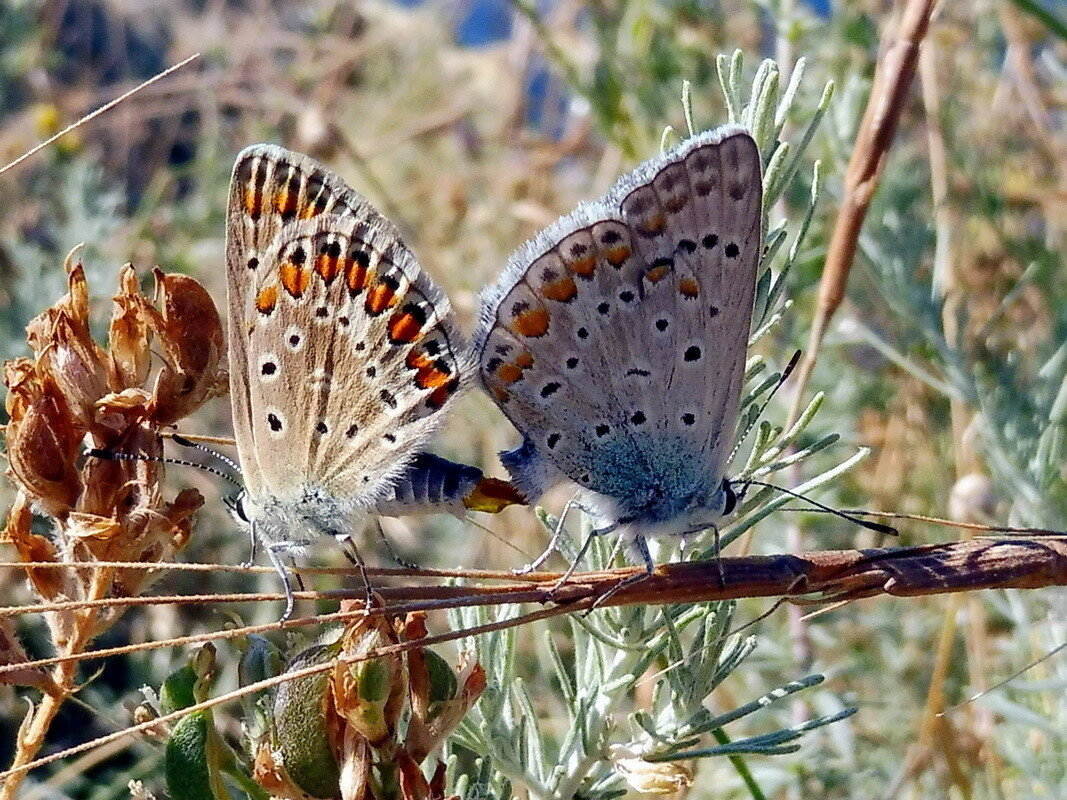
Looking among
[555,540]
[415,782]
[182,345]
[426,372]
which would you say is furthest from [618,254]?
[415,782]

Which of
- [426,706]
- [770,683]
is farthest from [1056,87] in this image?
[426,706]

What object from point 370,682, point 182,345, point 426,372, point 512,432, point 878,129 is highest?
point 878,129

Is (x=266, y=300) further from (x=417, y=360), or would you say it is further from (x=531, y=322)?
(x=531, y=322)

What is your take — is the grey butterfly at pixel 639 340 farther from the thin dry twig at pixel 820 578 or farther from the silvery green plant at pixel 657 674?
the thin dry twig at pixel 820 578

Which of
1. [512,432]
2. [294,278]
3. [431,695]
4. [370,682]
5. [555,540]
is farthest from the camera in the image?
[512,432]

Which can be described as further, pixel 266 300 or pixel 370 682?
pixel 266 300

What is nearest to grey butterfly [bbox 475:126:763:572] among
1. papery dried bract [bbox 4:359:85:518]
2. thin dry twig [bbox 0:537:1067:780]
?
thin dry twig [bbox 0:537:1067:780]

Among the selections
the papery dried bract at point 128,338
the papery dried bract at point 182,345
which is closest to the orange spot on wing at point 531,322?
the papery dried bract at point 182,345

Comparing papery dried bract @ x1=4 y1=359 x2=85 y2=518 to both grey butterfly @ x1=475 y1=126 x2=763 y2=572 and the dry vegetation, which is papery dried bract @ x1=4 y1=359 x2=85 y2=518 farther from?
grey butterfly @ x1=475 y1=126 x2=763 y2=572

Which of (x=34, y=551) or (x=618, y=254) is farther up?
(x=618, y=254)
